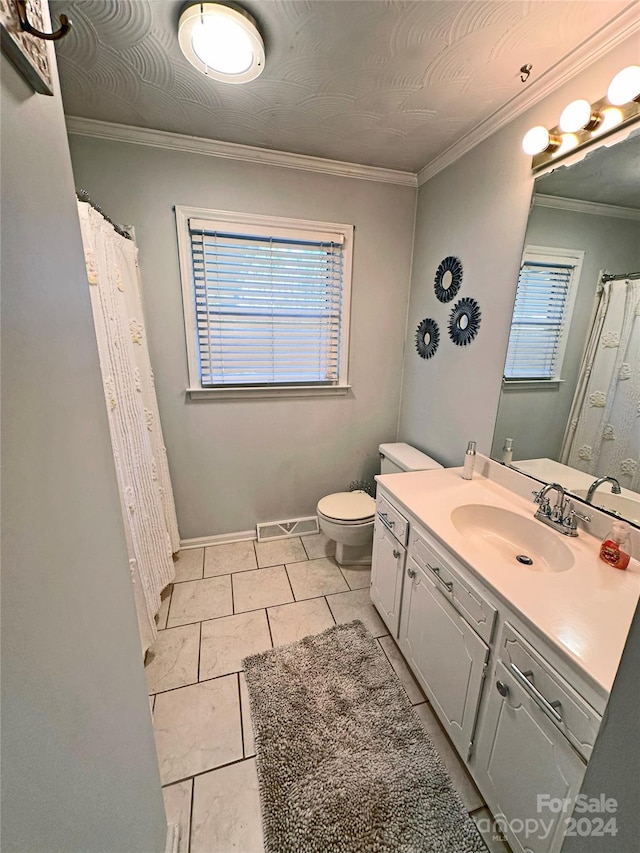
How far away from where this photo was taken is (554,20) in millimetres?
1090

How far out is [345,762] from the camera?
123 centimetres

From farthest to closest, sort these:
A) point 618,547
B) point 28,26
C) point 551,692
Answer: point 618,547
point 551,692
point 28,26

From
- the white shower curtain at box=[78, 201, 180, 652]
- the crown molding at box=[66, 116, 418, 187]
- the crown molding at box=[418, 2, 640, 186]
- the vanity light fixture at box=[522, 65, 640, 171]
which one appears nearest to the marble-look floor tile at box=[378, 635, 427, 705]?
the white shower curtain at box=[78, 201, 180, 652]

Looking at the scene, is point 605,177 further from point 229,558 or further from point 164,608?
point 164,608

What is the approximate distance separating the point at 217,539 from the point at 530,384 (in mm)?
2235

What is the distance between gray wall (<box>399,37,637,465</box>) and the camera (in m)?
1.47

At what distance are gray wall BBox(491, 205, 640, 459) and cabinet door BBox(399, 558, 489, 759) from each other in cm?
79

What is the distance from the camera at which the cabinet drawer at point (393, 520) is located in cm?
151

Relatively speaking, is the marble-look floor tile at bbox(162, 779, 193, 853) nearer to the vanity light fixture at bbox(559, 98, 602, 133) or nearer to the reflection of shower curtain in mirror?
the reflection of shower curtain in mirror

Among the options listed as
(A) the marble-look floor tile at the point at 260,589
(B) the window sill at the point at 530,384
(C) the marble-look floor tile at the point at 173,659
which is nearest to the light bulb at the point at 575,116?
(B) the window sill at the point at 530,384

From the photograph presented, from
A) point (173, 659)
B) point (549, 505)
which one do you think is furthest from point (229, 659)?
point (549, 505)

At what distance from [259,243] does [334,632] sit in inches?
90.3

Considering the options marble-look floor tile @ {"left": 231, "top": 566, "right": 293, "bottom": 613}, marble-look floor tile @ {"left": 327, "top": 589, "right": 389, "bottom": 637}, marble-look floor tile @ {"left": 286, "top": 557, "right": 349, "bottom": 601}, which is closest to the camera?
marble-look floor tile @ {"left": 327, "top": 589, "right": 389, "bottom": 637}

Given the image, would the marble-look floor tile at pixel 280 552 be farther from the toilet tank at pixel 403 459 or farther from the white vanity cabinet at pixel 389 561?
the toilet tank at pixel 403 459
